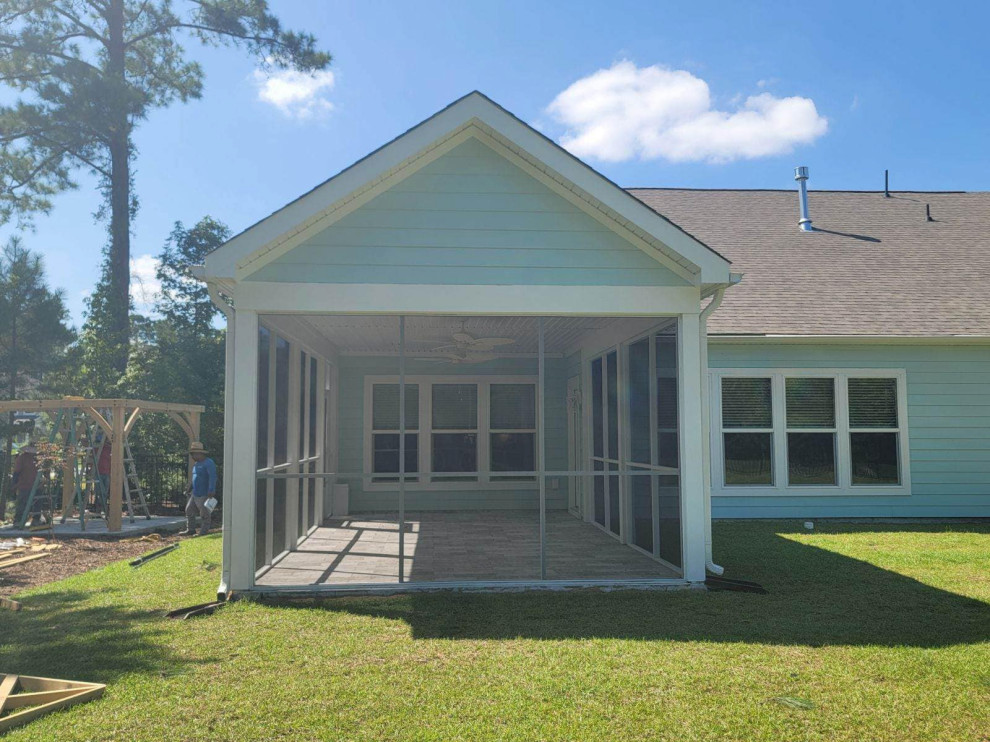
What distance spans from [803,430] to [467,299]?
268 inches

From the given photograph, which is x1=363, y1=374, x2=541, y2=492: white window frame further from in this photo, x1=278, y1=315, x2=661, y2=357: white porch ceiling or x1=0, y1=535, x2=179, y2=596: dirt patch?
x1=0, y1=535, x2=179, y2=596: dirt patch

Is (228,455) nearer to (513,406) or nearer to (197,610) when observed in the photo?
(197,610)

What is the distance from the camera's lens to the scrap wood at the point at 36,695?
3914mm

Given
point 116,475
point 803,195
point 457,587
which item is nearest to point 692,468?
point 457,587

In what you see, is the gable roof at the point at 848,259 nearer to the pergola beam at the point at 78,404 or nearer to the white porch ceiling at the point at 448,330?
the white porch ceiling at the point at 448,330

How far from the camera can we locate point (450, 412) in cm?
1362

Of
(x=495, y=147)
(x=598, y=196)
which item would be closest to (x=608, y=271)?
(x=598, y=196)

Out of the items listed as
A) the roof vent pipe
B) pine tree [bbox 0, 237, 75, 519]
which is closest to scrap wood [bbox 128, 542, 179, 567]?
the roof vent pipe

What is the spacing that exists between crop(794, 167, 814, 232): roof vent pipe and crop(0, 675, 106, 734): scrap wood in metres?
14.2

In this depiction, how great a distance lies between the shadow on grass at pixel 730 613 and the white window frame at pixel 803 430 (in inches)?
148

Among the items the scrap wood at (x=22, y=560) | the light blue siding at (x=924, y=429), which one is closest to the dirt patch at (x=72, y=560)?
the scrap wood at (x=22, y=560)

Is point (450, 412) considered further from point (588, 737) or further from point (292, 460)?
point (588, 737)

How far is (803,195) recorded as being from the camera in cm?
1510

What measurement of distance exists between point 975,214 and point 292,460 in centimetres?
1451
